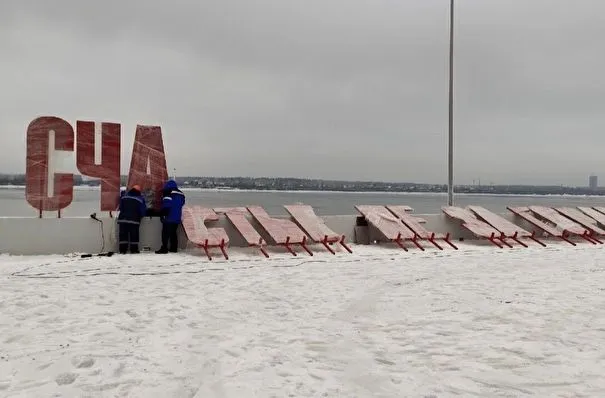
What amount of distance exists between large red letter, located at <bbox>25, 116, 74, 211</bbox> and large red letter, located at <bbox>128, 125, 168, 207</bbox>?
5.01 ft

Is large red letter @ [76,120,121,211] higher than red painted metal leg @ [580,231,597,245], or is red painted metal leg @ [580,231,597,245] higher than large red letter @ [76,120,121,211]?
large red letter @ [76,120,121,211]

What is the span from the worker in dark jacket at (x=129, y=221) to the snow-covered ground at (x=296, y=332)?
1.97 metres

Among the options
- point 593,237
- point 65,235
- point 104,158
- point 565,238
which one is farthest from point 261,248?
point 593,237

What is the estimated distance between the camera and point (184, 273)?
30.9 feet

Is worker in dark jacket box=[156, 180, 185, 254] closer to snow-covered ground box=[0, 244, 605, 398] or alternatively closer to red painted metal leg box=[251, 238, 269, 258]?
red painted metal leg box=[251, 238, 269, 258]

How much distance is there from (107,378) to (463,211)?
14085 mm

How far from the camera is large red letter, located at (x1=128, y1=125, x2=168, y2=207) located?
493 inches

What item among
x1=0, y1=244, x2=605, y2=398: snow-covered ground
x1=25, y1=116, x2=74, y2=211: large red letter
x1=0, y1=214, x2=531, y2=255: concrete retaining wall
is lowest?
x1=0, y1=244, x2=605, y2=398: snow-covered ground

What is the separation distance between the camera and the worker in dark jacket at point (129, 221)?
11.7m

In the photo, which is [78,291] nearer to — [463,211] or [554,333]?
[554,333]

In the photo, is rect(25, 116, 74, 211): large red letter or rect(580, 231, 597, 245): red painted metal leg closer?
rect(25, 116, 74, 211): large red letter

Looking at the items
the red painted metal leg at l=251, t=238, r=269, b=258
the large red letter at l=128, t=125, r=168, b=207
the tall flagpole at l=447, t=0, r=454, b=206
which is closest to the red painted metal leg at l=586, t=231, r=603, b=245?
the tall flagpole at l=447, t=0, r=454, b=206

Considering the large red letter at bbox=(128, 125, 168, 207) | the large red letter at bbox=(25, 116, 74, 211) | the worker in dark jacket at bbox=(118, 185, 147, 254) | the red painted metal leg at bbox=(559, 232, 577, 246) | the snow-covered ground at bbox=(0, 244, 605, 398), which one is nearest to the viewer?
the snow-covered ground at bbox=(0, 244, 605, 398)

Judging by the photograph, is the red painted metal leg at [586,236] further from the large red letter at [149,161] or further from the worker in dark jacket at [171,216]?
the large red letter at [149,161]
